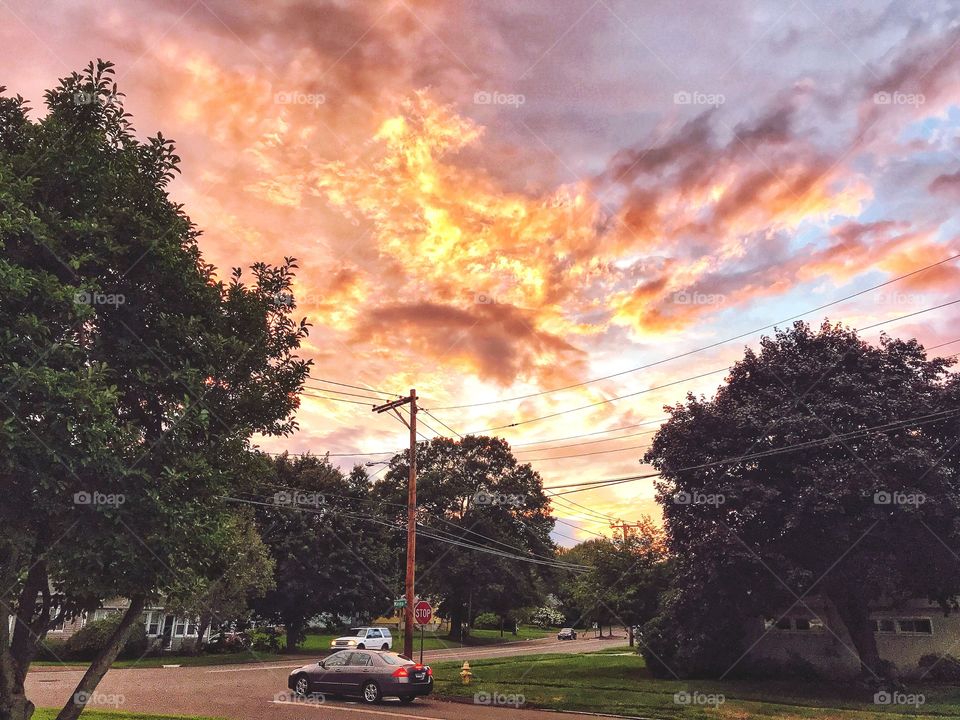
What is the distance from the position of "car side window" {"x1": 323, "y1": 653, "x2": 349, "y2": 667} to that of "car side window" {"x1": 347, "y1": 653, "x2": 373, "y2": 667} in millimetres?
251

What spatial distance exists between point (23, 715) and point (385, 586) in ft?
143

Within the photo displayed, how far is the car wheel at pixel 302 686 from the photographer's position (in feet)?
71.3

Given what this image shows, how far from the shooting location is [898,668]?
24.7 metres

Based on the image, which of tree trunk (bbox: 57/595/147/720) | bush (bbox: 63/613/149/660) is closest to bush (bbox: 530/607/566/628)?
bush (bbox: 63/613/149/660)

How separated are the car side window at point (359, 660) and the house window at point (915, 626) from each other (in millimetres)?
19803

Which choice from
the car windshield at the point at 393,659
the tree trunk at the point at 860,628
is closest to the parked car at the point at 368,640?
the car windshield at the point at 393,659

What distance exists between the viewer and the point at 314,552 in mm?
47500

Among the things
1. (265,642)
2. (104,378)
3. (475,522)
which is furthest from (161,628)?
(104,378)

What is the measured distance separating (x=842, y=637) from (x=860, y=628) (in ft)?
9.08

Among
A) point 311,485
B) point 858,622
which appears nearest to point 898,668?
point 858,622

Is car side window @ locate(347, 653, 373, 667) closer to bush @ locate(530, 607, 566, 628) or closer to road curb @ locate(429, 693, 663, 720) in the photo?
road curb @ locate(429, 693, 663, 720)

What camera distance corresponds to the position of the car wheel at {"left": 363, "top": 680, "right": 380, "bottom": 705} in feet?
66.3

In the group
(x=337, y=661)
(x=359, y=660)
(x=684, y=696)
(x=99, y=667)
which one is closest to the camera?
(x=99, y=667)

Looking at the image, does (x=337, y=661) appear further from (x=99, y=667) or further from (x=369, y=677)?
(x=99, y=667)
